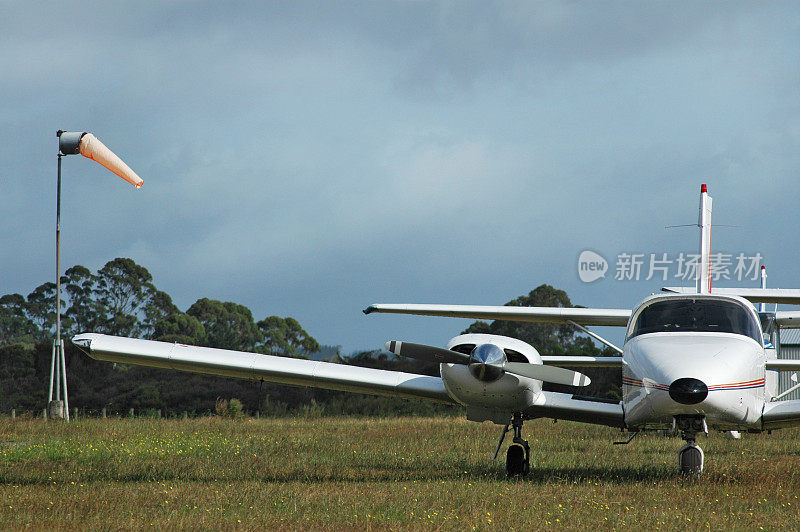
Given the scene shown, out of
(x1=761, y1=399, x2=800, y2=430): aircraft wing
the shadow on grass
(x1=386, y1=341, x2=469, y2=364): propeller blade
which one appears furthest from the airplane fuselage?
(x1=386, y1=341, x2=469, y2=364): propeller blade

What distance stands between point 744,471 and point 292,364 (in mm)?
7163

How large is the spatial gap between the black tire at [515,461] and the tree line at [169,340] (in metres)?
13.0

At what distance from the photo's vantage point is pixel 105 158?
2770 centimetres

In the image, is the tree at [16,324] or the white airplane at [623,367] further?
the tree at [16,324]

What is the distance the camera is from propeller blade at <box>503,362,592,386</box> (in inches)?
463

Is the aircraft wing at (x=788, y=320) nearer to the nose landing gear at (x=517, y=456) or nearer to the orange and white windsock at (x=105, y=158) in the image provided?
the nose landing gear at (x=517, y=456)

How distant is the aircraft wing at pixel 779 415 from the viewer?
11055mm

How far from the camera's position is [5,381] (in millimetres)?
46594

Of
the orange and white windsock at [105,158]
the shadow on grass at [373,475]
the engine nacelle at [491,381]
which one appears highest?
the orange and white windsock at [105,158]

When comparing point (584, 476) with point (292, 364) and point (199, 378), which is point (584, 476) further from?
point (199, 378)

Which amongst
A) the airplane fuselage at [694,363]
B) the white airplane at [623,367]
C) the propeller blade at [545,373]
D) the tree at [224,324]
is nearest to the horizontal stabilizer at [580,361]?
the white airplane at [623,367]

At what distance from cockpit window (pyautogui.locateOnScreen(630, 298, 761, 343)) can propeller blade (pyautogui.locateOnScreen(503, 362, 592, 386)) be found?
1015mm

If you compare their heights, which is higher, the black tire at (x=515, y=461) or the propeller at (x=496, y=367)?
the propeller at (x=496, y=367)

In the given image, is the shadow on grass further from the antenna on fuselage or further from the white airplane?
the antenna on fuselage
